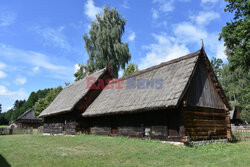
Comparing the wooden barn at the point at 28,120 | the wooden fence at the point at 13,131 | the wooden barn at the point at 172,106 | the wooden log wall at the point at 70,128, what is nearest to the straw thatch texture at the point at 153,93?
the wooden barn at the point at 172,106

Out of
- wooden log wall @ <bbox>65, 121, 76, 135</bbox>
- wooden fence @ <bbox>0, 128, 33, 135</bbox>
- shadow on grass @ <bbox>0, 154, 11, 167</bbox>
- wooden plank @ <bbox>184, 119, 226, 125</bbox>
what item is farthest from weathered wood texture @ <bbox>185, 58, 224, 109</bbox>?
wooden fence @ <bbox>0, 128, 33, 135</bbox>

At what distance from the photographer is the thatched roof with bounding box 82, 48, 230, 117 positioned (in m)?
12.8

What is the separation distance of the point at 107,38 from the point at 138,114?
21360mm

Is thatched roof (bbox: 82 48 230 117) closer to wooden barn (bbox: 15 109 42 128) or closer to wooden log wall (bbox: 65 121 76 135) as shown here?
wooden log wall (bbox: 65 121 76 135)

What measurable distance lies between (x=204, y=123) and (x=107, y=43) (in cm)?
2320

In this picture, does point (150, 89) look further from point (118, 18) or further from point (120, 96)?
point (118, 18)

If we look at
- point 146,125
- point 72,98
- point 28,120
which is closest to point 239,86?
point 72,98

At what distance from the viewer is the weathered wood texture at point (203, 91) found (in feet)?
45.2

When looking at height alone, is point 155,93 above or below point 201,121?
above

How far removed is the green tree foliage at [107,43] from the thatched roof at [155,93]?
46.5 feet

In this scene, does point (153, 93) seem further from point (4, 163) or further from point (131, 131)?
point (4, 163)

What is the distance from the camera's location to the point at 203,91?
14812 millimetres

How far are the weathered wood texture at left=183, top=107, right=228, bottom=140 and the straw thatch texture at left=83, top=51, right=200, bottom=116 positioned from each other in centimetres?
152

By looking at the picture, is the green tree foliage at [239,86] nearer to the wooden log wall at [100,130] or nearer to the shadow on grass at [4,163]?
the wooden log wall at [100,130]
